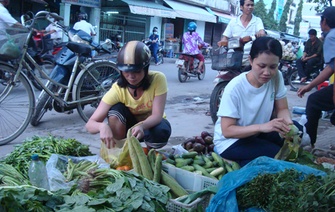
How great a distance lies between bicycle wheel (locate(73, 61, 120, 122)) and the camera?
5.45 metres

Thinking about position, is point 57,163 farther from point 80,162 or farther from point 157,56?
point 157,56

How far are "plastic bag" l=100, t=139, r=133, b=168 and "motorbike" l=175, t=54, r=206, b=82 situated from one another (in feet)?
27.5

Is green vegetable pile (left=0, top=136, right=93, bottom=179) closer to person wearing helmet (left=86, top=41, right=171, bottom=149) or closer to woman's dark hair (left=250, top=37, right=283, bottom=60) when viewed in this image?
person wearing helmet (left=86, top=41, right=171, bottom=149)

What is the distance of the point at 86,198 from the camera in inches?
92.0

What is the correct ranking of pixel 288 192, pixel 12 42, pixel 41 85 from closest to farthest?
pixel 288 192 < pixel 12 42 < pixel 41 85

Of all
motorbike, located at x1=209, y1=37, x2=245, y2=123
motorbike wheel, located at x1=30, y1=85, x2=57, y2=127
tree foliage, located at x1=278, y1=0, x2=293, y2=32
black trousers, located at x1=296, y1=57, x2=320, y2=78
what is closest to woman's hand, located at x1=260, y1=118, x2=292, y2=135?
motorbike, located at x1=209, y1=37, x2=245, y2=123

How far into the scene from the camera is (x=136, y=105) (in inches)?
142

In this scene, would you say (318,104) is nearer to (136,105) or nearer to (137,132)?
(136,105)

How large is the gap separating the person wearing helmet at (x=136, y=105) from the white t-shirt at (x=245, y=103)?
2.01 ft

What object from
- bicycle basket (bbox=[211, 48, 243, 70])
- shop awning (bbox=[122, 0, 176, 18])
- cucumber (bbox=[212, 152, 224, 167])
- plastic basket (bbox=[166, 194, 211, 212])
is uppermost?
shop awning (bbox=[122, 0, 176, 18])

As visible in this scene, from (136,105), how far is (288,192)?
1742 mm

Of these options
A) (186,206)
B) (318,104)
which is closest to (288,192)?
(186,206)

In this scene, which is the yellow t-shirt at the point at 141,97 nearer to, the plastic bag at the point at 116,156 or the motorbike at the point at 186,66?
the plastic bag at the point at 116,156

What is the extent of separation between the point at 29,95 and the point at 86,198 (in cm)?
256
